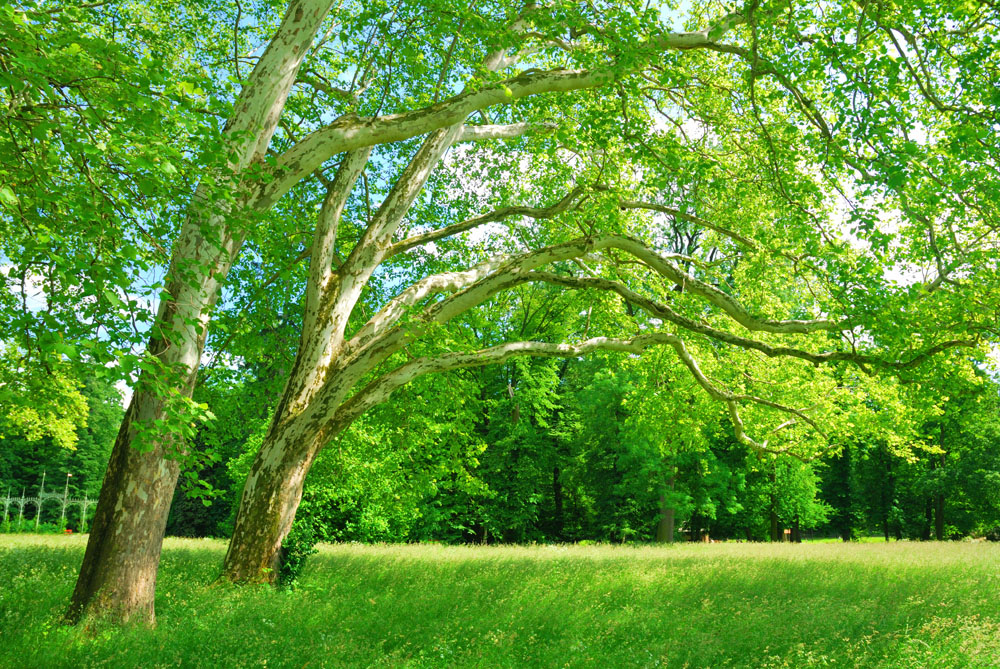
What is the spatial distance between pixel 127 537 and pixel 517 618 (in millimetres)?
4671

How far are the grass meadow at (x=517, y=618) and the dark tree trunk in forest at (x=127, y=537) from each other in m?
0.33

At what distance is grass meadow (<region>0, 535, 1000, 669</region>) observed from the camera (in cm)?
654

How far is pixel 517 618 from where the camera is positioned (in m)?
8.39

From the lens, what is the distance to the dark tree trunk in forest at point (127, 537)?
7.05 m

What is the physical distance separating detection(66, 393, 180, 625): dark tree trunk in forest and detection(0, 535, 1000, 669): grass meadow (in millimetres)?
329

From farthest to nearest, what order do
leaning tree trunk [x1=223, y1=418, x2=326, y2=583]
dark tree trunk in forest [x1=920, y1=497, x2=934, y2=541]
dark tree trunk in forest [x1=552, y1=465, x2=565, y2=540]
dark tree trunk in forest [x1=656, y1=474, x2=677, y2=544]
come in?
dark tree trunk in forest [x1=920, y1=497, x2=934, y2=541] → dark tree trunk in forest [x1=552, y1=465, x2=565, y2=540] → dark tree trunk in forest [x1=656, y1=474, x2=677, y2=544] → leaning tree trunk [x1=223, y1=418, x2=326, y2=583]

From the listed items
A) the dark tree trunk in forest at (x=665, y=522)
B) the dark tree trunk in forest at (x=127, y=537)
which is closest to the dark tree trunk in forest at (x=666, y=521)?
the dark tree trunk in forest at (x=665, y=522)

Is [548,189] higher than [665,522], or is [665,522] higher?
[548,189]

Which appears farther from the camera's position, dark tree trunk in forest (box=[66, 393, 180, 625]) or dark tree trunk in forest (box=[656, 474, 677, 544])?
dark tree trunk in forest (box=[656, 474, 677, 544])

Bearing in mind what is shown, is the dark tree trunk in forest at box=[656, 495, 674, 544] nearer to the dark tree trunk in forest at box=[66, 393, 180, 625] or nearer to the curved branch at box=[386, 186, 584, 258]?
the curved branch at box=[386, 186, 584, 258]

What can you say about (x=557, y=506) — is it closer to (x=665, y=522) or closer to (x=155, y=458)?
(x=665, y=522)

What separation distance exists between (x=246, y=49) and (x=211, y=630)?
9.90 metres

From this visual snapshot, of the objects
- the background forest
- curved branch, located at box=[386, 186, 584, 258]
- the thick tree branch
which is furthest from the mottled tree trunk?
the background forest

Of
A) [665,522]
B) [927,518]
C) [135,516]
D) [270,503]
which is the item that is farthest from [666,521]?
[927,518]
